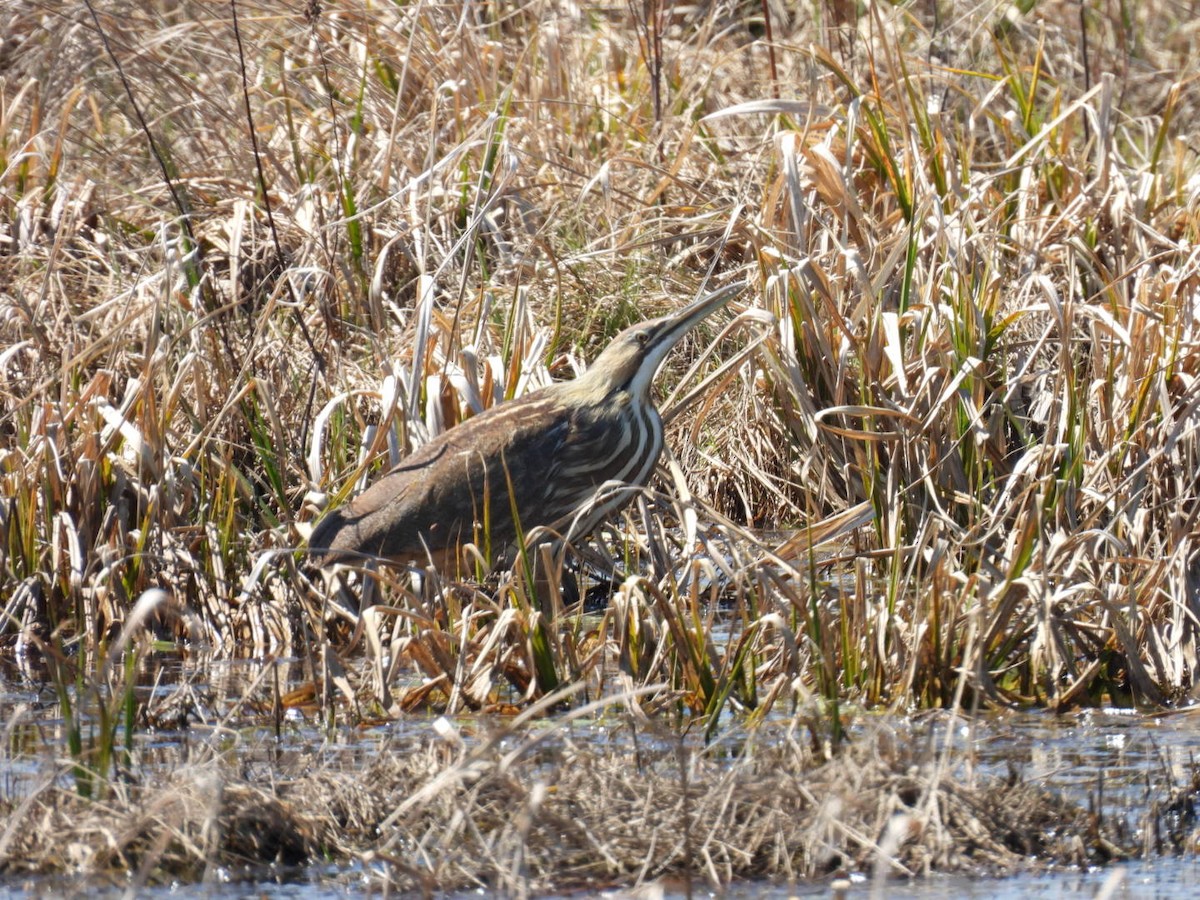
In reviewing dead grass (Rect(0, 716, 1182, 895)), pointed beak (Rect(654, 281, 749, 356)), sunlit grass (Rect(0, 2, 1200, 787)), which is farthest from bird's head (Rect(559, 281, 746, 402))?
dead grass (Rect(0, 716, 1182, 895))

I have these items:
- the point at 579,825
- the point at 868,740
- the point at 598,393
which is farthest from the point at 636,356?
the point at 579,825

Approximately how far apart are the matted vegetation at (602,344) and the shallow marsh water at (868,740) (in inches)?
3.8

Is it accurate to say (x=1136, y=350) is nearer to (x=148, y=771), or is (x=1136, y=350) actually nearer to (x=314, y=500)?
(x=314, y=500)

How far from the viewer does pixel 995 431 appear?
15.9 ft

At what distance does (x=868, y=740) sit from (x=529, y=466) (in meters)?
1.83

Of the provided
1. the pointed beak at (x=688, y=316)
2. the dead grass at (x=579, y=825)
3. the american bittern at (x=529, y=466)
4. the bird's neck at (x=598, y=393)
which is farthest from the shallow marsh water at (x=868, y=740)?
the pointed beak at (x=688, y=316)

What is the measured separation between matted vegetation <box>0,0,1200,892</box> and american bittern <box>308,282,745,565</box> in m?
0.14

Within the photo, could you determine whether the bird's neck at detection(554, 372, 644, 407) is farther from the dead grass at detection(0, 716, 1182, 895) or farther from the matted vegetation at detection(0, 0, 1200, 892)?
the dead grass at detection(0, 716, 1182, 895)

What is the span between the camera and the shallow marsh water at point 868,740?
2.79m

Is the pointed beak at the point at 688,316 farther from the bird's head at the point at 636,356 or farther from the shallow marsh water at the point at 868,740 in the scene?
the shallow marsh water at the point at 868,740

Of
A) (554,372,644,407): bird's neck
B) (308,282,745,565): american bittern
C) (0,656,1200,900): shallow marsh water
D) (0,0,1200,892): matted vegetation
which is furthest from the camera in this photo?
(554,372,644,407): bird's neck

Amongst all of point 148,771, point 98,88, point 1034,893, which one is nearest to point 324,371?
point 98,88

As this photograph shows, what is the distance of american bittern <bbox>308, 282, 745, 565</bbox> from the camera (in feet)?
15.0

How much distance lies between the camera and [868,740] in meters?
3.01
